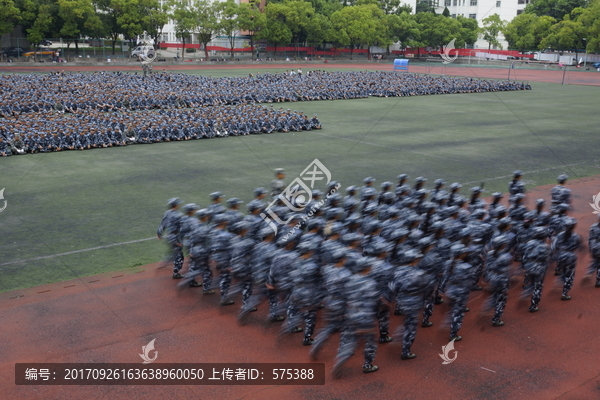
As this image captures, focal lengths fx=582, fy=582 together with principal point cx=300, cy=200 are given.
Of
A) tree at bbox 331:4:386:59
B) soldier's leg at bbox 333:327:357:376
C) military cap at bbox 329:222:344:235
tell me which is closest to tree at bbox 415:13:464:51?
tree at bbox 331:4:386:59

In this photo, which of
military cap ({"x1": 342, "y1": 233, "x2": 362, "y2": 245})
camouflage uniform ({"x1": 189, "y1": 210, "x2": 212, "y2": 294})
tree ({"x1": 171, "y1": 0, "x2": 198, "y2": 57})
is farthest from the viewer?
tree ({"x1": 171, "y1": 0, "x2": 198, "y2": 57})

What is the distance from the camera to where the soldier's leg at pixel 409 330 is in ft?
24.2

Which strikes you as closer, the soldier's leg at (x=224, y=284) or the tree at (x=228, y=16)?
the soldier's leg at (x=224, y=284)

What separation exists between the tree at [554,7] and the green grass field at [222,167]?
192 ft

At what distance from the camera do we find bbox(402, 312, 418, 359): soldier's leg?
7.39 meters

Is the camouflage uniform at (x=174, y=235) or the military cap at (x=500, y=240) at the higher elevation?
the military cap at (x=500, y=240)

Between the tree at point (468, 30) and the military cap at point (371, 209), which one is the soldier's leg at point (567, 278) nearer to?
the military cap at point (371, 209)

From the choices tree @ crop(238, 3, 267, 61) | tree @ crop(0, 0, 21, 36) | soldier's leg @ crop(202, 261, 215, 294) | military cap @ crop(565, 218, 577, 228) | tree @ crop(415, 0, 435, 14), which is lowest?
soldier's leg @ crop(202, 261, 215, 294)

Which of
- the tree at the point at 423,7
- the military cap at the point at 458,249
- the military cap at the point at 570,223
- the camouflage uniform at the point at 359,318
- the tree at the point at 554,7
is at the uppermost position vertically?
the tree at the point at 423,7

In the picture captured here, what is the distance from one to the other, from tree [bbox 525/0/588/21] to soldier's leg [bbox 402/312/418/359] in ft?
285

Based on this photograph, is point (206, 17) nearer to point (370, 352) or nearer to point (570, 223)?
point (570, 223)

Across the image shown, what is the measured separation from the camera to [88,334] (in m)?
7.99

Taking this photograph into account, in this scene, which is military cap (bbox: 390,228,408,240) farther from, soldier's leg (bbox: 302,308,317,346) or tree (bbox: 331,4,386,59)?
tree (bbox: 331,4,386,59)

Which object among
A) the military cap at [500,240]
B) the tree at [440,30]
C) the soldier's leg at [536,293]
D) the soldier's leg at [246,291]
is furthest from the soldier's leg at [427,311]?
the tree at [440,30]
